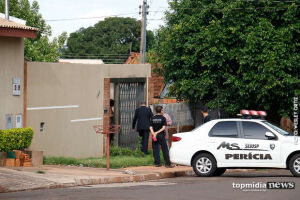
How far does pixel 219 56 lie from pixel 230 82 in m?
1.11

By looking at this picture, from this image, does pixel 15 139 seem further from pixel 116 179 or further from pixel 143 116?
pixel 143 116

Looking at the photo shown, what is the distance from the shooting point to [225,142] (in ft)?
53.6

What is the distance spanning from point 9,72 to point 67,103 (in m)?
2.89

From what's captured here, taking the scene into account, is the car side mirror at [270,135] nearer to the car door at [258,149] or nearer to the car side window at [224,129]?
the car door at [258,149]

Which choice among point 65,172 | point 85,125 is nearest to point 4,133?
point 65,172

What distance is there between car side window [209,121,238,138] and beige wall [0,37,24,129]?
5453 mm

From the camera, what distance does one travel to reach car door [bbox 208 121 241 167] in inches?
640

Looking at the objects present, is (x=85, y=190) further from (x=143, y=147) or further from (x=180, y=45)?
(x=180, y=45)

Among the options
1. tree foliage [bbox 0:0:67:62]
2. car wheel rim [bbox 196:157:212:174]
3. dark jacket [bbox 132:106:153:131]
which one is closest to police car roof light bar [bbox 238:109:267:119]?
car wheel rim [bbox 196:157:212:174]

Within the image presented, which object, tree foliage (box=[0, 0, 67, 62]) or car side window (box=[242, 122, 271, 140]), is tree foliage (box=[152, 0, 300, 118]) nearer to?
car side window (box=[242, 122, 271, 140])

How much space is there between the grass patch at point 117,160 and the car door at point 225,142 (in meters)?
3.17

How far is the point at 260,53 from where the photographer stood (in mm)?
23906

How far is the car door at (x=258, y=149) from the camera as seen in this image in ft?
52.6

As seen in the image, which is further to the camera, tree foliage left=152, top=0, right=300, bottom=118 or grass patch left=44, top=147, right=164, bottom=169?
tree foliage left=152, top=0, right=300, bottom=118
